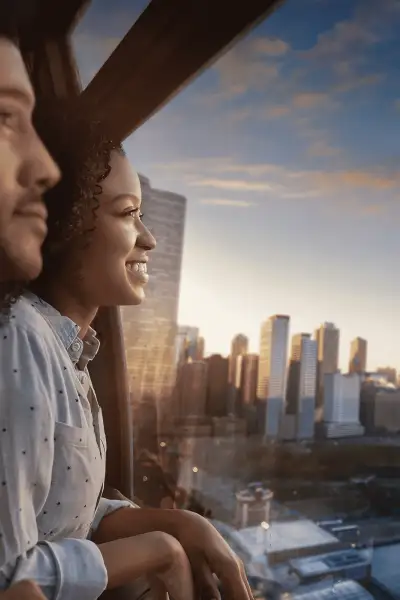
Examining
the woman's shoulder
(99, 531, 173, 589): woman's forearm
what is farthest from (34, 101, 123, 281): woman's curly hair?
(99, 531, 173, 589): woman's forearm

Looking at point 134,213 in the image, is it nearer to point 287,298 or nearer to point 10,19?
point 10,19

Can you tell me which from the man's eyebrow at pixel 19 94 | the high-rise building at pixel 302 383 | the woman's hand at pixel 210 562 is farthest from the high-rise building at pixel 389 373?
the man's eyebrow at pixel 19 94

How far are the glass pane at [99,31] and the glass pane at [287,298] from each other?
16 cm

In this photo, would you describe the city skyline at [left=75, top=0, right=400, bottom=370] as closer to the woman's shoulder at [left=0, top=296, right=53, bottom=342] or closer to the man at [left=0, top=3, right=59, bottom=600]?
the man at [left=0, top=3, right=59, bottom=600]

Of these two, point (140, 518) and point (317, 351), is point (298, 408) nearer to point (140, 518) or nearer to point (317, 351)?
point (317, 351)

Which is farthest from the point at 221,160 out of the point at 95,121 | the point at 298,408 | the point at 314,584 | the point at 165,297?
the point at 314,584

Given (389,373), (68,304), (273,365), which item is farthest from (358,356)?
(68,304)

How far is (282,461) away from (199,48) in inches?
38.3

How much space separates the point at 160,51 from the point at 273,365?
747mm

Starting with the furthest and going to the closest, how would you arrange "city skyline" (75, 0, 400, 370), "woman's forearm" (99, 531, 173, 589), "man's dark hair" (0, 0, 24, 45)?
1. "city skyline" (75, 0, 400, 370)
2. "man's dark hair" (0, 0, 24, 45)
3. "woman's forearm" (99, 531, 173, 589)

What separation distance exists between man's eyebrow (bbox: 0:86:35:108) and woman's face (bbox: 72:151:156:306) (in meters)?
0.15

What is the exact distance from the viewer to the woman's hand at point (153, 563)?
2.90 ft

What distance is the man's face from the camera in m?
0.91

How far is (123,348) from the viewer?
1391 mm
